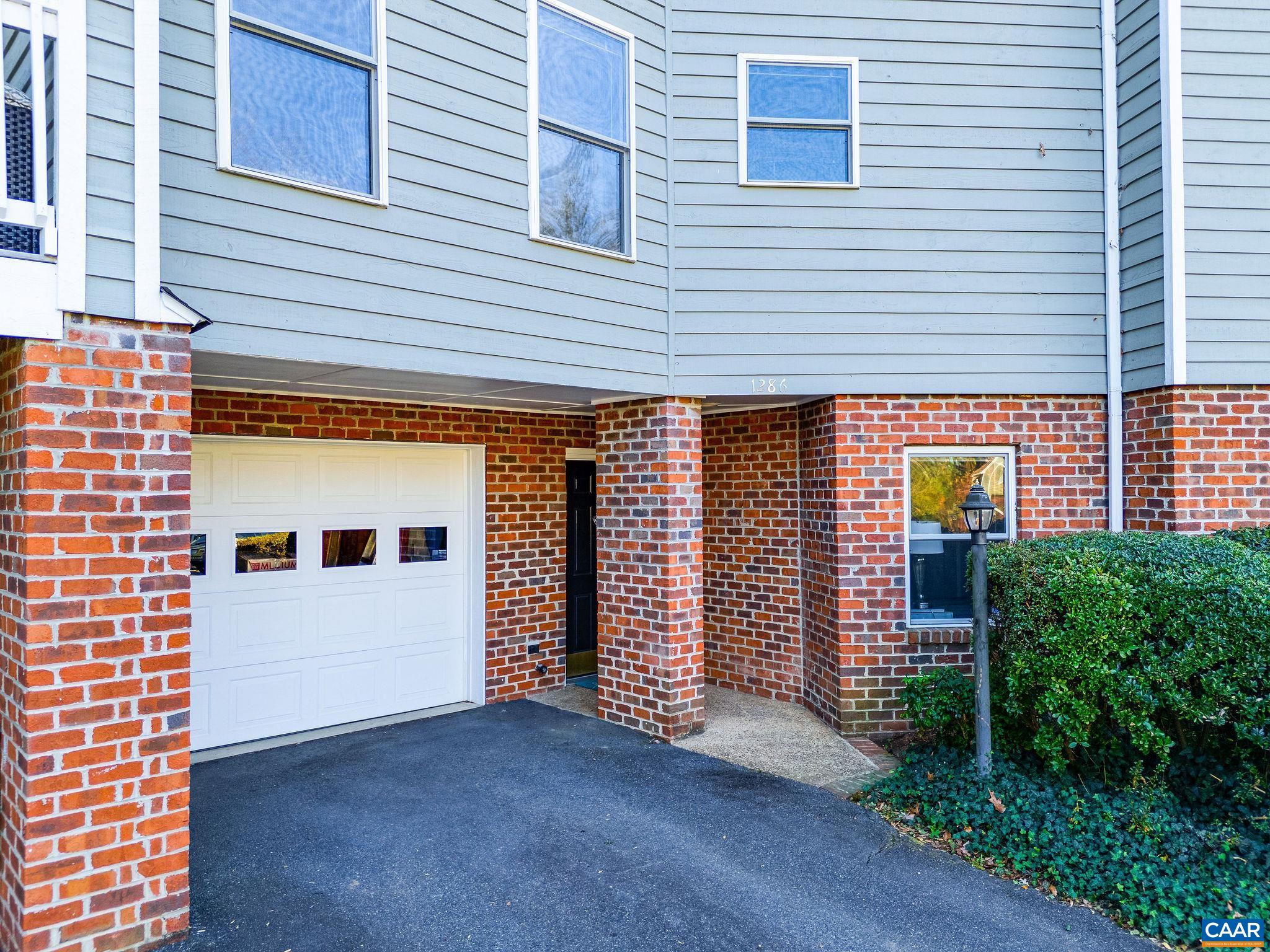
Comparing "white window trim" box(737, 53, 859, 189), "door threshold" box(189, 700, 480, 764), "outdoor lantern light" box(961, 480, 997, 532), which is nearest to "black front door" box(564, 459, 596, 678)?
"door threshold" box(189, 700, 480, 764)

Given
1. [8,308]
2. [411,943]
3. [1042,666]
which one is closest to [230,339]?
[8,308]

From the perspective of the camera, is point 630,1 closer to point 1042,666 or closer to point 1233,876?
point 1042,666

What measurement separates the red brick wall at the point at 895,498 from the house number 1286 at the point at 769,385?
16.2 inches

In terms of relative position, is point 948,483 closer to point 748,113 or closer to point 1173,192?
point 1173,192

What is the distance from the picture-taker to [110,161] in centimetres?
310

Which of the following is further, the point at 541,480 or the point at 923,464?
the point at 541,480

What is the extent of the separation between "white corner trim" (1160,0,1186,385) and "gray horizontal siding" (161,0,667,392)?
332cm

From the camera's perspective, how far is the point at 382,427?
6039 mm

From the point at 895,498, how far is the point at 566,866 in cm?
340

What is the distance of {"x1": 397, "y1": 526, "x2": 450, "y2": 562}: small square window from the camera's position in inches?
248

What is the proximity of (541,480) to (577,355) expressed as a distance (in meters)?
2.12

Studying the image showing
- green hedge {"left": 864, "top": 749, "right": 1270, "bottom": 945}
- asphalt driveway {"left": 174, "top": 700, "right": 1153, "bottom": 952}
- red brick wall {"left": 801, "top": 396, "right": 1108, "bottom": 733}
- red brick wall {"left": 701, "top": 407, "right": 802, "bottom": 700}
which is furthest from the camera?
red brick wall {"left": 701, "top": 407, "right": 802, "bottom": 700}

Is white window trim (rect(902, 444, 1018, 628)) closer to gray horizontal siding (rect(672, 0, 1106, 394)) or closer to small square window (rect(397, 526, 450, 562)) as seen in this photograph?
gray horizontal siding (rect(672, 0, 1106, 394))
